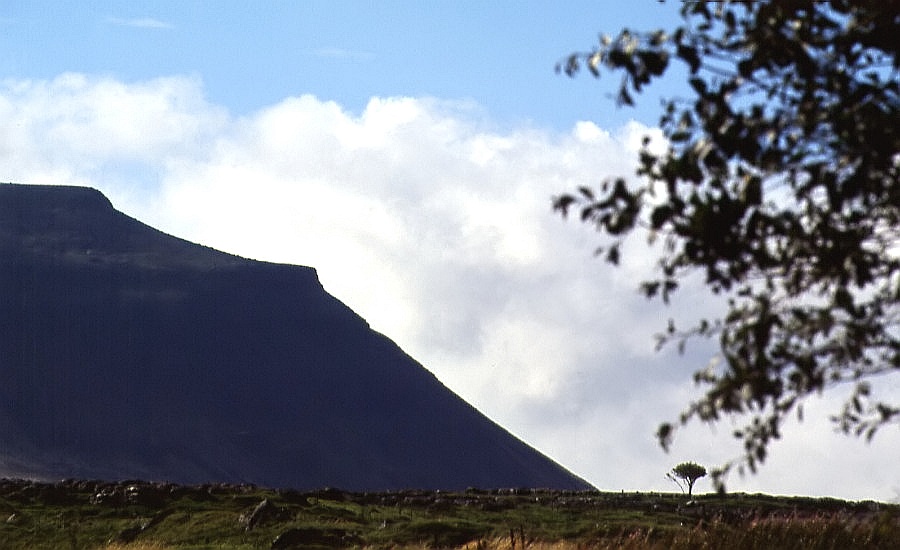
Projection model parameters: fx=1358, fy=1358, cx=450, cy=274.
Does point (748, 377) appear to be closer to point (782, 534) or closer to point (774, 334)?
point (774, 334)

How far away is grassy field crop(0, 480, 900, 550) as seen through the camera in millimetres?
28625

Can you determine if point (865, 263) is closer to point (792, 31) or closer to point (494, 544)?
point (792, 31)

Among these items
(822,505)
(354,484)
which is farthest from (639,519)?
(354,484)

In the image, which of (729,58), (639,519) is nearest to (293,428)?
(639,519)

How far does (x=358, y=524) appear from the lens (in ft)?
170

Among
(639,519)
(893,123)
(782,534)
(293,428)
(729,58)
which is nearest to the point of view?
(893,123)

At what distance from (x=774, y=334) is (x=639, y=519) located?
5389cm

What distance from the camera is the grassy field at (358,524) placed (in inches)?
1127

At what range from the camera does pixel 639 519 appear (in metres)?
63.6

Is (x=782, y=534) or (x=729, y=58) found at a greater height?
(x=729, y=58)

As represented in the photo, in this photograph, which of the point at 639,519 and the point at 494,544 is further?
the point at 639,519

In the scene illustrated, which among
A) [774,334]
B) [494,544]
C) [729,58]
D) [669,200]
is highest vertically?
[729,58]

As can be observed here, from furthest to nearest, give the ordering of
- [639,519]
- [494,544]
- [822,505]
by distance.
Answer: [822,505] < [639,519] < [494,544]

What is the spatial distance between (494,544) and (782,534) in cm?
701
